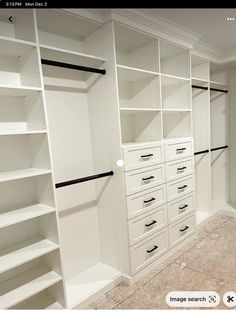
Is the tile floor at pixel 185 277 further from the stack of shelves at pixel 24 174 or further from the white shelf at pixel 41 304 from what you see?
the stack of shelves at pixel 24 174

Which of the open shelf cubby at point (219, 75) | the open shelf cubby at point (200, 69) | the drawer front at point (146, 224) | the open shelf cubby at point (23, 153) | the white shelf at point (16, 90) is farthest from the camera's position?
the open shelf cubby at point (219, 75)

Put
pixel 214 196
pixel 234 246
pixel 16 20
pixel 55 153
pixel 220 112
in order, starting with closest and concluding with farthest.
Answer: pixel 16 20 → pixel 55 153 → pixel 234 246 → pixel 220 112 → pixel 214 196

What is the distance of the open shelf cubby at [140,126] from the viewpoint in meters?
2.18

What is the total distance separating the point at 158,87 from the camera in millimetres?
2133

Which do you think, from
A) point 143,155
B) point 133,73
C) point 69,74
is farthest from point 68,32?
point 143,155

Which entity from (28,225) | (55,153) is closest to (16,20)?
(55,153)

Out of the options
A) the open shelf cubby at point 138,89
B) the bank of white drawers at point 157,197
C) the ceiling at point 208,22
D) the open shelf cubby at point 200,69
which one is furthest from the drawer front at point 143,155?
the open shelf cubby at point 200,69

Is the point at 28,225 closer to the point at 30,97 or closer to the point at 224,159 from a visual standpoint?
the point at 30,97

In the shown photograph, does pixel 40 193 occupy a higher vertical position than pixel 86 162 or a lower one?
lower

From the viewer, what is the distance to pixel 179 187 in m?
2.41

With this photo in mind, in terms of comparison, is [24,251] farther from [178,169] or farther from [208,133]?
[208,133]

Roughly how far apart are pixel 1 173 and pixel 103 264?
1.23m

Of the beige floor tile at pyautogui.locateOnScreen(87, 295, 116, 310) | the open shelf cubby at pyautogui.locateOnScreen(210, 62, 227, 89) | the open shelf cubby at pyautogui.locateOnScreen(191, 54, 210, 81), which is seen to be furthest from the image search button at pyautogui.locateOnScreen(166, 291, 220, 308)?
the open shelf cubby at pyautogui.locateOnScreen(210, 62, 227, 89)

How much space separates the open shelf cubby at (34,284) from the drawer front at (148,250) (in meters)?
0.61
